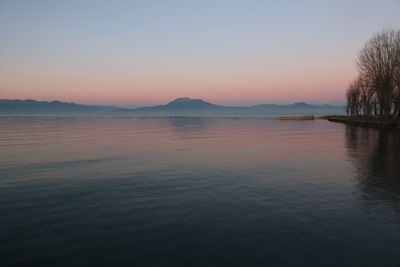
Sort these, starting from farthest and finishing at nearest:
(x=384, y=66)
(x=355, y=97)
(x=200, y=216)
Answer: (x=355, y=97)
(x=384, y=66)
(x=200, y=216)

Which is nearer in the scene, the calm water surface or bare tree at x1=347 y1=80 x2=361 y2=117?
the calm water surface

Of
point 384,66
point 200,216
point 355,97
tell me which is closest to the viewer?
point 200,216

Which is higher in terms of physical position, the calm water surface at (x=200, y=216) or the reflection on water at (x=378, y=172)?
the calm water surface at (x=200, y=216)

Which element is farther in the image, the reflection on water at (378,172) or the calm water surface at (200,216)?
the reflection on water at (378,172)

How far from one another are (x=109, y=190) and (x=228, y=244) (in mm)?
8088

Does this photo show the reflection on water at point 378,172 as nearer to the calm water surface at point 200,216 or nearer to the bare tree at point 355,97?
the calm water surface at point 200,216

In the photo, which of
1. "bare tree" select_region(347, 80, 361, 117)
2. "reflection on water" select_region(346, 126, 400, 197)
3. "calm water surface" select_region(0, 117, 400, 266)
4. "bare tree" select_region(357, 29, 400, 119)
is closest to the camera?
"calm water surface" select_region(0, 117, 400, 266)

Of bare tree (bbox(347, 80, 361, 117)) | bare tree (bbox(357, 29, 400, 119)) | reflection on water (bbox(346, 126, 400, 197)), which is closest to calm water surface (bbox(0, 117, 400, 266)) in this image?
reflection on water (bbox(346, 126, 400, 197))

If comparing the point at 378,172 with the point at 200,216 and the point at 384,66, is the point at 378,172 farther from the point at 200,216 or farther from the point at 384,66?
the point at 384,66

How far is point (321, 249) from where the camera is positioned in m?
7.66

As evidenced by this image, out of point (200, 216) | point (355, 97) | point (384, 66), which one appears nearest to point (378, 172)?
point (200, 216)

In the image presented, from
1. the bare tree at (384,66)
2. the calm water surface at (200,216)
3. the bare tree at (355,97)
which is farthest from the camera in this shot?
the bare tree at (355,97)

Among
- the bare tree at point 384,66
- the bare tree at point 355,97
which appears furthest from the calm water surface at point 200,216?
the bare tree at point 355,97

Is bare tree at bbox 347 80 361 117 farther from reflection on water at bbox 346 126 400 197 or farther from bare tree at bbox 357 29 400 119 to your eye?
reflection on water at bbox 346 126 400 197
